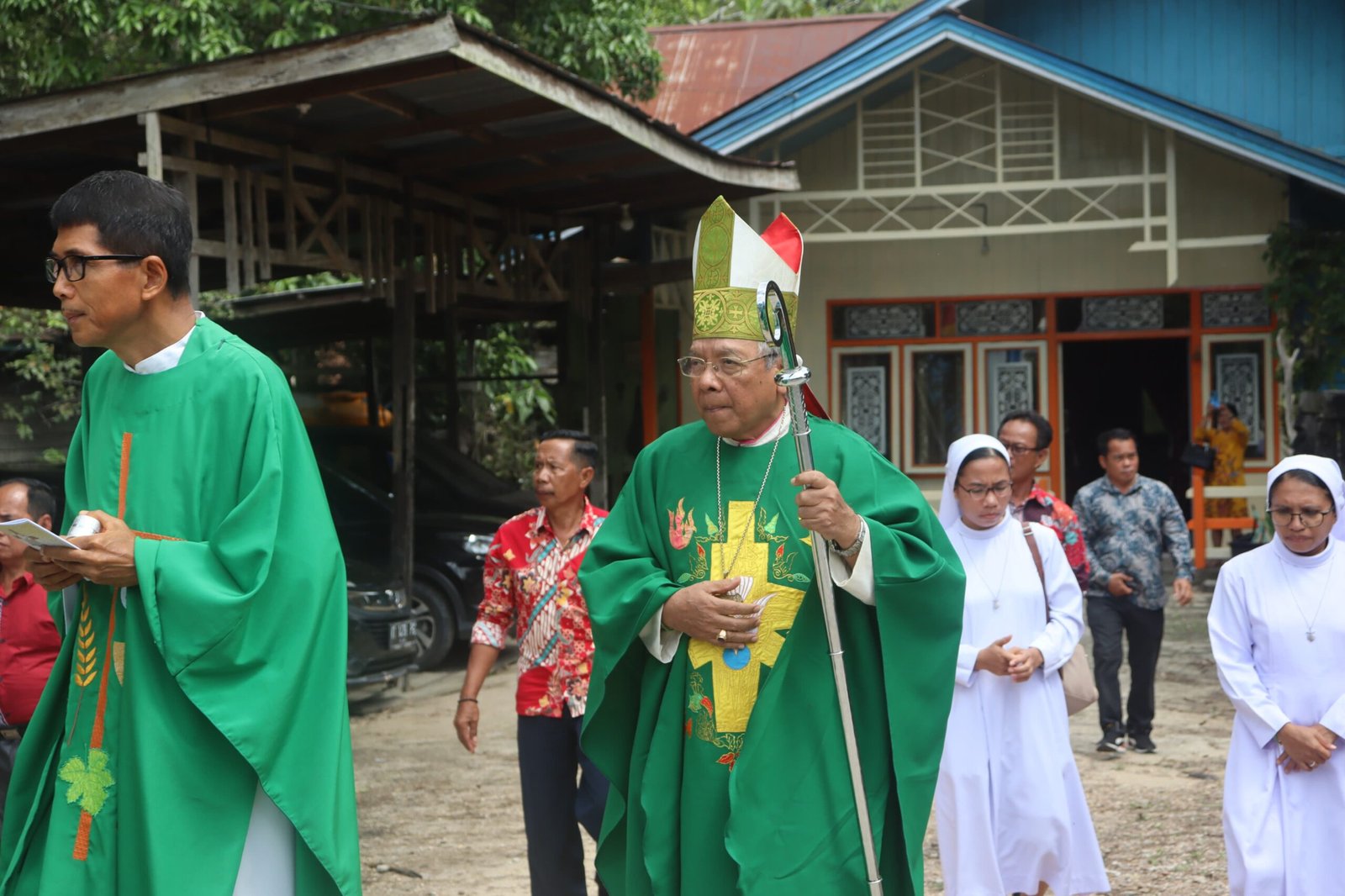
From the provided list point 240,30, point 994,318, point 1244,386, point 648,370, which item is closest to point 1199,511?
point 1244,386

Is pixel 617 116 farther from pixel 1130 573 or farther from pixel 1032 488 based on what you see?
pixel 1130 573

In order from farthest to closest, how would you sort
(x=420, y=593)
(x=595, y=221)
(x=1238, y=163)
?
(x=1238, y=163), (x=595, y=221), (x=420, y=593)

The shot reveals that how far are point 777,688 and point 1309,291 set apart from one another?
1227 centimetres

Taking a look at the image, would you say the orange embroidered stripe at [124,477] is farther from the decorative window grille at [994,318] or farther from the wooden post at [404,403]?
the decorative window grille at [994,318]

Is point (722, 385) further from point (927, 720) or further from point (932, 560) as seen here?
point (927, 720)

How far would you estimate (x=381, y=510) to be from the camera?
474 inches

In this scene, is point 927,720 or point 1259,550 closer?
point 927,720

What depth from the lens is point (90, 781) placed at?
317cm

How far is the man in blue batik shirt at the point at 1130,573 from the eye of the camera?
8.75 m

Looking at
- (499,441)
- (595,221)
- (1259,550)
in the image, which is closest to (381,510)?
(595,221)

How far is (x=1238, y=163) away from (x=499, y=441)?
28.5 feet

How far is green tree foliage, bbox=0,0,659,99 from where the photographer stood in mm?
12758

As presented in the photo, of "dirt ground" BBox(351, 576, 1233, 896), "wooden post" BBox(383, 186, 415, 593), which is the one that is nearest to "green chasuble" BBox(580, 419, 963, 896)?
"dirt ground" BBox(351, 576, 1233, 896)

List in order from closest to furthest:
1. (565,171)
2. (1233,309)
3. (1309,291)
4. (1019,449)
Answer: (1019,449), (565,171), (1309,291), (1233,309)
